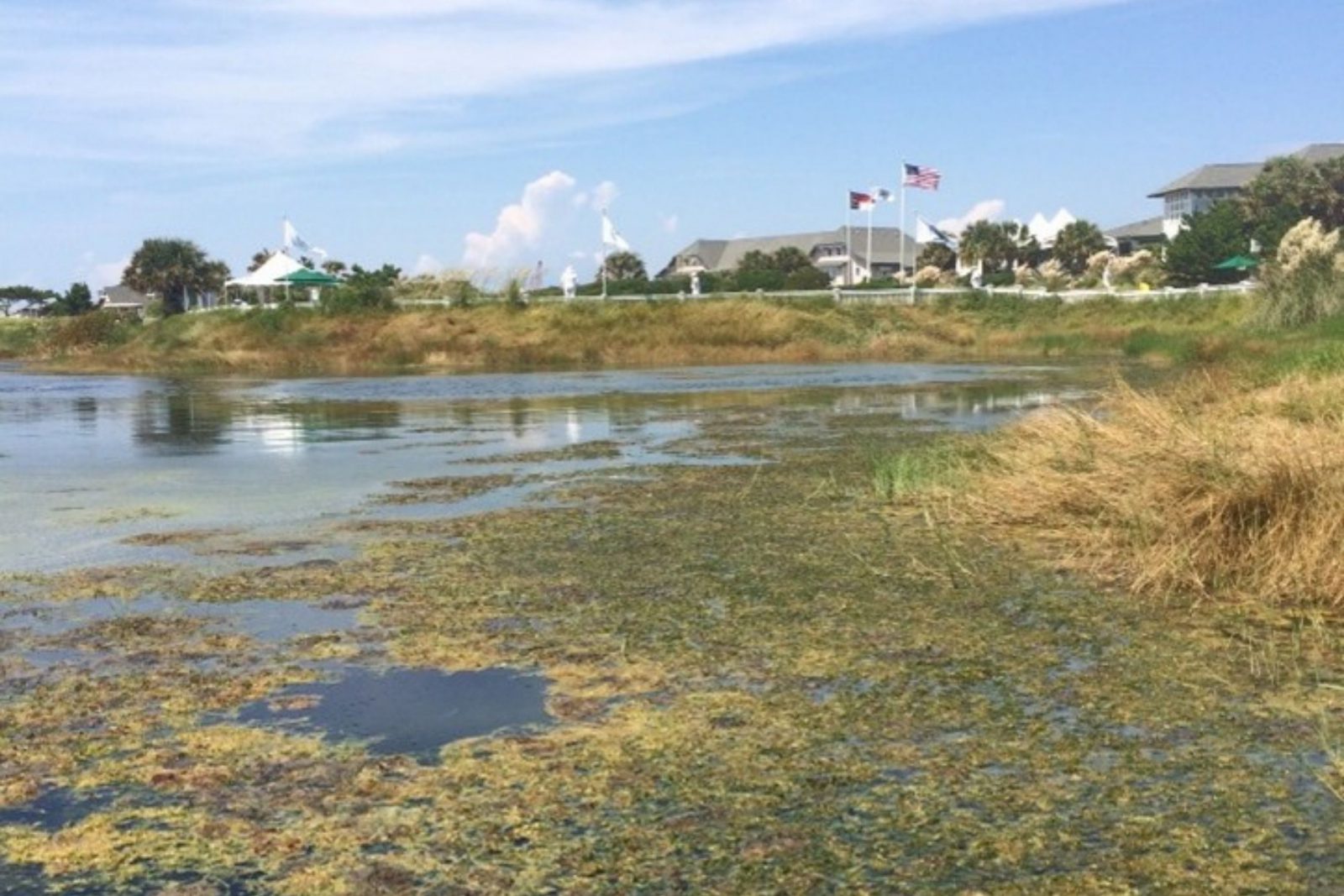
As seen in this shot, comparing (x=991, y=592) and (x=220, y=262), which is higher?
(x=220, y=262)

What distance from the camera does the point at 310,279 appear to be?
67.8m

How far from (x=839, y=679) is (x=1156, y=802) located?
2005 millimetres

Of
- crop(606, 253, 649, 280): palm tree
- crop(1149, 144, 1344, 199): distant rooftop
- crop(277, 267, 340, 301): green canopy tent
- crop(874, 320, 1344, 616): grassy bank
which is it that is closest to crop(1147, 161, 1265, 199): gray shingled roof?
crop(1149, 144, 1344, 199): distant rooftop

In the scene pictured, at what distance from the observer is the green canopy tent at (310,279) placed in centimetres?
6689

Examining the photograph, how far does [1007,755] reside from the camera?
5.68m

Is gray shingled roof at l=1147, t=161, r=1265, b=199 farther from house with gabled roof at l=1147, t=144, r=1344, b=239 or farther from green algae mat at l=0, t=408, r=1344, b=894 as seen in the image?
green algae mat at l=0, t=408, r=1344, b=894

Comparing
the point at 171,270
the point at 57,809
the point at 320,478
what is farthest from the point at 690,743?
the point at 171,270

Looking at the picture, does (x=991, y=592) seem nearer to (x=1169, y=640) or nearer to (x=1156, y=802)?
(x=1169, y=640)

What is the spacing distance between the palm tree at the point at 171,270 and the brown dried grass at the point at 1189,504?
241ft

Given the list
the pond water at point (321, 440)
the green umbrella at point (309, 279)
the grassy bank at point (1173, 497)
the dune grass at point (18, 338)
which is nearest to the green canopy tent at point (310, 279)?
the green umbrella at point (309, 279)

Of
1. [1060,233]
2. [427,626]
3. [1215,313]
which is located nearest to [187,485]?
[427,626]

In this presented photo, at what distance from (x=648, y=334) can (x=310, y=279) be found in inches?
778

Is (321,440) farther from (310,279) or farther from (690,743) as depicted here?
(310,279)

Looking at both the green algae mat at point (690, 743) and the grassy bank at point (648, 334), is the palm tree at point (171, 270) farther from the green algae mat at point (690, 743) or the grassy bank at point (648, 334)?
the green algae mat at point (690, 743)
